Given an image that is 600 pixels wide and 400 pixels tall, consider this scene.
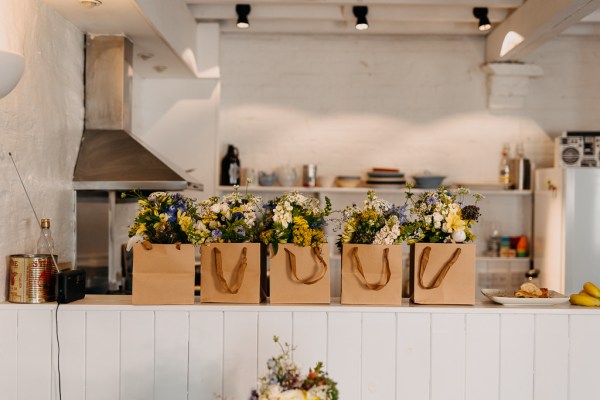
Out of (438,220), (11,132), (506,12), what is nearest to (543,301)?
(438,220)

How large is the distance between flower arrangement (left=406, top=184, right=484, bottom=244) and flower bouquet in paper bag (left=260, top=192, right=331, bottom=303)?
0.36m

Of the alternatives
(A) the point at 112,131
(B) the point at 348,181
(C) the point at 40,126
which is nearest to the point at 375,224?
(C) the point at 40,126

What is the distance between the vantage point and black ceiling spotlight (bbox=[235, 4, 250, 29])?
473 cm

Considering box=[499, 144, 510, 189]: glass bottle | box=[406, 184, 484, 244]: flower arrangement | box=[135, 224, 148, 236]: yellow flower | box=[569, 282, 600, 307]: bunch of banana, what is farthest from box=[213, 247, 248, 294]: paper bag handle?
box=[499, 144, 510, 189]: glass bottle

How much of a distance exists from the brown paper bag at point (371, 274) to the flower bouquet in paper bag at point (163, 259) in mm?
604

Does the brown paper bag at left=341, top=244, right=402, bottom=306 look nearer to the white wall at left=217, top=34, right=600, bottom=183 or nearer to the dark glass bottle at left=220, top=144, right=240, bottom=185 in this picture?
the dark glass bottle at left=220, top=144, right=240, bottom=185

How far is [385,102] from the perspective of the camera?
5.35m

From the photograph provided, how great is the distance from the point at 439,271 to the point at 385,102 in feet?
9.69

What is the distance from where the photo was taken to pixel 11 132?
2.81 m

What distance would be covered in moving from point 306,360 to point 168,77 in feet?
10.8

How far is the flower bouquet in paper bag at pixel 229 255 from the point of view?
256cm

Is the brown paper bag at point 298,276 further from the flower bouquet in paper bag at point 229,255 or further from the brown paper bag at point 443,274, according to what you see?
the brown paper bag at point 443,274

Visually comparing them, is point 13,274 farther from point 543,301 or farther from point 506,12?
point 506,12

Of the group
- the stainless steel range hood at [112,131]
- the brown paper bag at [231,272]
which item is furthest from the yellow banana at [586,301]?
the stainless steel range hood at [112,131]
